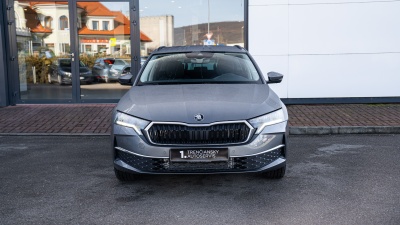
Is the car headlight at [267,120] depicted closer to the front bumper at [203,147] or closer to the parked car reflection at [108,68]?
the front bumper at [203,147]

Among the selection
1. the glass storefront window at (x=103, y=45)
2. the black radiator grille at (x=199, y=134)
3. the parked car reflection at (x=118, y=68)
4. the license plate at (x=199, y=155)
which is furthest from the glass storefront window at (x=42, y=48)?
the license plate at (x=199, y=155)

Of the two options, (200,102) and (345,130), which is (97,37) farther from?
(200,102)

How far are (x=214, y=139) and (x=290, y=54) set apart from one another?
737 cm

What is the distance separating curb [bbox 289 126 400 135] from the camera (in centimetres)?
Answer: 804

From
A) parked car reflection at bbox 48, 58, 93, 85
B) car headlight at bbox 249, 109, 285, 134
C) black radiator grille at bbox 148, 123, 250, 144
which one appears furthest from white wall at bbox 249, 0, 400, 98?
black radiator grille at bbox 148, 123, 250, 144

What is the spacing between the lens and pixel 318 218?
3.93 metres

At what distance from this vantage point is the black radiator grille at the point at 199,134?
4.37 meters

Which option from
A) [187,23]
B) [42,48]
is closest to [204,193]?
[187,23]

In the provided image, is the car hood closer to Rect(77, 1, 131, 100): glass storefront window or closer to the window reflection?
Rect(77, 1, 131, 100): glass storefront window

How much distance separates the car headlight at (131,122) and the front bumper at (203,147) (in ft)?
0.15

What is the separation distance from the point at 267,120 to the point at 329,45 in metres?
7.27

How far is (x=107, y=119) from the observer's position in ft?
31.3

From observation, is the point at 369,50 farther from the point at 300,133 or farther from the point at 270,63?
the point at 300,133

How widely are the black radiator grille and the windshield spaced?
4.72ft
